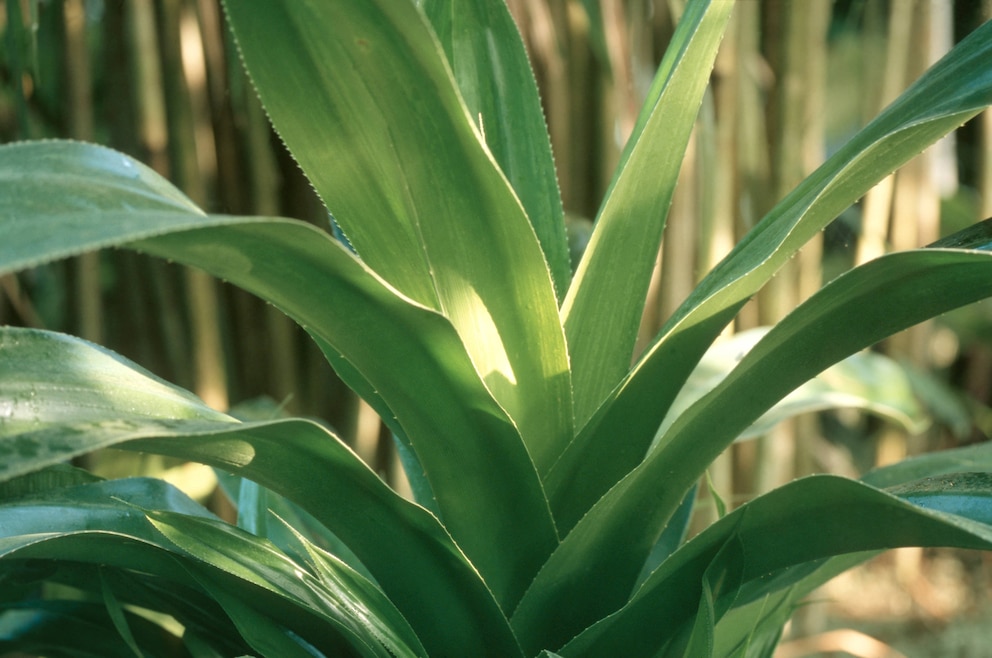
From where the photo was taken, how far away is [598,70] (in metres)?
0.85

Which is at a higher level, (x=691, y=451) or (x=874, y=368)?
(x=874, y=368)

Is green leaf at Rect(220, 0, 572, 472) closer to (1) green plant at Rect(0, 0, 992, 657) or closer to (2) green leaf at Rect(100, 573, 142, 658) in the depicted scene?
(1) green plant at Rect(0, 0, 992, 657)

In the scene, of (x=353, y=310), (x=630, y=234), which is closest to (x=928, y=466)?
(x=630, y=234)

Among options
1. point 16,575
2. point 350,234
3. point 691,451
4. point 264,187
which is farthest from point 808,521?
point 264,187

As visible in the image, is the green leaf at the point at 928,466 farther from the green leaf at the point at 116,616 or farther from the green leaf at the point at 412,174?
the green leaf at the point at 116,616

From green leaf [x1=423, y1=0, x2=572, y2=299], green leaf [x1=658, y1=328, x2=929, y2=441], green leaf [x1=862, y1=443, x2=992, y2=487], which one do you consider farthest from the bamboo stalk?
green leaf [x1=423, y1=0, x2=572, y2=299]

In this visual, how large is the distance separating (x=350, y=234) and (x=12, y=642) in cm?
23

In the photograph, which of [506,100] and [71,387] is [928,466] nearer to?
[506,100]

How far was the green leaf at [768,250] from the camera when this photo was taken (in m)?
0.28

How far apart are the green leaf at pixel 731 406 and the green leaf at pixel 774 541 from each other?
0.8 inches

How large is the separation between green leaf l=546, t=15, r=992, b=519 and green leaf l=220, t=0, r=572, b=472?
0.07ft

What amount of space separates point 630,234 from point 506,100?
10cm

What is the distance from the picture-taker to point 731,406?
28 cm

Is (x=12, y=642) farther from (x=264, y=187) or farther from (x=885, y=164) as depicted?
(x=264, y=187)
